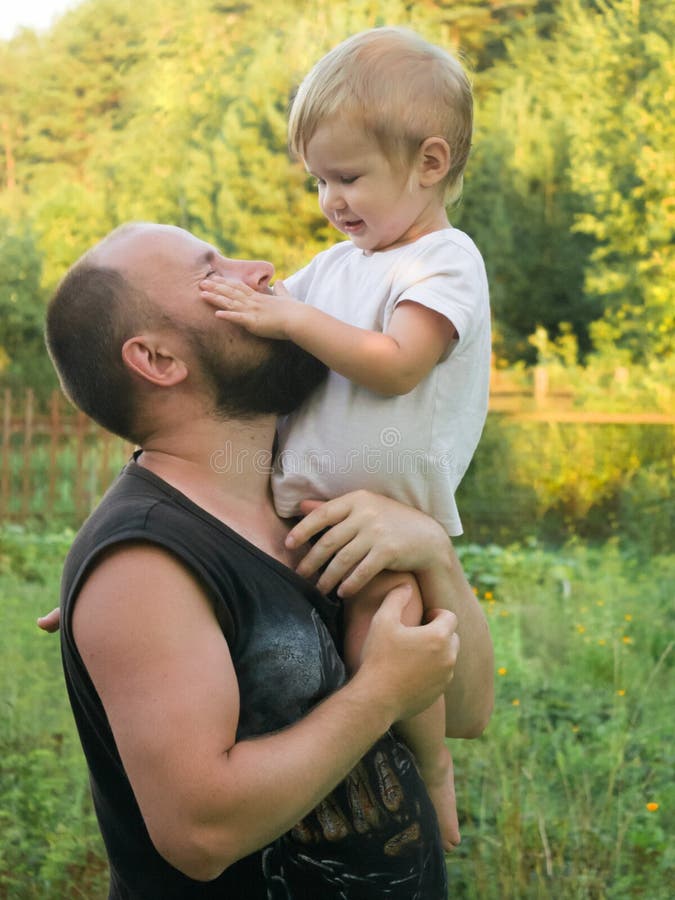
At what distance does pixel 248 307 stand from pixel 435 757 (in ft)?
2.57

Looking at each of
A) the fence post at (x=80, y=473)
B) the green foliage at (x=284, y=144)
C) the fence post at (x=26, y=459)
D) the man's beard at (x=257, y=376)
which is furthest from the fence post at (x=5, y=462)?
the man's beard at (x=257, y=376)

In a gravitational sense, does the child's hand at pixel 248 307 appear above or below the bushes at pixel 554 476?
above

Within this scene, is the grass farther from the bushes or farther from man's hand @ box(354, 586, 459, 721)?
the bushes

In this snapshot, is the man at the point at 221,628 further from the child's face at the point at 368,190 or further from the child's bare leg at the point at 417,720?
the child's face at the point at 368,190

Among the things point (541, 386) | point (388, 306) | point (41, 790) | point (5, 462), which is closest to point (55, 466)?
point (5, 462)

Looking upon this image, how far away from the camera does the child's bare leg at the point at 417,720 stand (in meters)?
1.81

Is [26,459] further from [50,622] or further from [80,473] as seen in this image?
[50,622]

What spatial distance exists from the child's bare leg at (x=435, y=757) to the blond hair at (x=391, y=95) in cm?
88

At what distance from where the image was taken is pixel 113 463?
11.8 m

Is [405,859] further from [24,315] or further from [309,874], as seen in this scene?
[24,315]

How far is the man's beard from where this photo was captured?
1.73 m

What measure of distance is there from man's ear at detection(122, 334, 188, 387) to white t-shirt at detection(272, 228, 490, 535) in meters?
0.26

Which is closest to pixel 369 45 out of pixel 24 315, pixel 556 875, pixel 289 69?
pixel 556 875

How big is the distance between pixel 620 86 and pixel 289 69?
459cm
